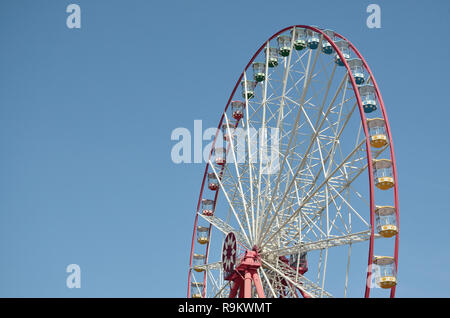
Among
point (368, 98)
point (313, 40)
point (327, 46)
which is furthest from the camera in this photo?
point (313, 40)

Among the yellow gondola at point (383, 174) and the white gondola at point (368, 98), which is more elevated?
the white gondola at point (368, 98)

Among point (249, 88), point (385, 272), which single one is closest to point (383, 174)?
point (385, 272)

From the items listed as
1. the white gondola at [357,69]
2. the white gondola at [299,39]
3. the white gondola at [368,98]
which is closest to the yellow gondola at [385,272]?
the white gondola at [368,98]

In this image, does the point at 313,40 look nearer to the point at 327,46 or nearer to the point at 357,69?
the point at 327,46

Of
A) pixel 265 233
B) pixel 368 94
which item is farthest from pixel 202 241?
pixel 368 94

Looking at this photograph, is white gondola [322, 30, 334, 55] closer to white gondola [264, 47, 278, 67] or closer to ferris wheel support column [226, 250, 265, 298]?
white gondola [264, 47, 278, 67]

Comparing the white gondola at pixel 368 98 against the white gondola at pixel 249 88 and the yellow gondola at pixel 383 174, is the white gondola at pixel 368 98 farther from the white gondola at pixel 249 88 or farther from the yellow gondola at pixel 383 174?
the white gondola at pixel 249 88

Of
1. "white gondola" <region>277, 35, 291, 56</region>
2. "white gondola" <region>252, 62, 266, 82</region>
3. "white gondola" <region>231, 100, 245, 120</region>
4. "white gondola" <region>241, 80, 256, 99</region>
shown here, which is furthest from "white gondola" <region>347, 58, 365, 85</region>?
"white gondola" <region>231, 100, 245, 120</region>

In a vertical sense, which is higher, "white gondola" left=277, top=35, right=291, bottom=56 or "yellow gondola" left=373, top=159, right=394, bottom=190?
"white gondola" left=277, top=35, right=291, bottom=56

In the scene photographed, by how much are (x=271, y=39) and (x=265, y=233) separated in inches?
372

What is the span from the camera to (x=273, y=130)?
28.5 metres

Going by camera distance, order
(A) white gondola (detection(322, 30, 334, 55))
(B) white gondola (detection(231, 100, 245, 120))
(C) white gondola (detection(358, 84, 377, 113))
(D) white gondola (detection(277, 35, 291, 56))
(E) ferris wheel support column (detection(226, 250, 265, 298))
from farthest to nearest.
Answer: (B) white gondola (detection(231, 100, 245, 120)), (D) white gondola (detection(277, 35, 291, 56)), (A) white gondola (detection(322, 30, 334, 55)), (E) ferris wheel support column (detection(226, 250, 265, 298)), (C) white gondola (detection(358, 84, 377, 113))

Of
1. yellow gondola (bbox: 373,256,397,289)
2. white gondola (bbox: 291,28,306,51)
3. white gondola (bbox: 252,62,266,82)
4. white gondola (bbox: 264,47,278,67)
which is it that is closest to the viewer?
yellow gondola (bbox: 373,256,397,289)
